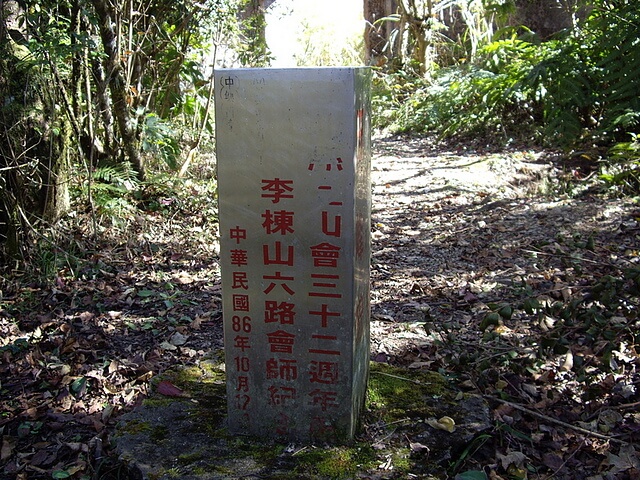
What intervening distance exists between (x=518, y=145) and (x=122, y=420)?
761 cm

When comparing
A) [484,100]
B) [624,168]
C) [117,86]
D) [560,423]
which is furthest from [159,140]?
[484,100]

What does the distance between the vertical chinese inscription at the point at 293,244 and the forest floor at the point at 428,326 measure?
34 centimetres

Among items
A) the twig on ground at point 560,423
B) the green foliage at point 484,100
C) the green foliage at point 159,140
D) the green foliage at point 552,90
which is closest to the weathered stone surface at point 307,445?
the twig on ground at point 560,423

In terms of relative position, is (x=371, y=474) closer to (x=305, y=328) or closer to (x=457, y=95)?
(x=305, y=328)

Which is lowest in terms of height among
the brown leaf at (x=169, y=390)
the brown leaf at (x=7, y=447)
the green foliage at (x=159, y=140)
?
the brown leaf at (x=7, y=447)

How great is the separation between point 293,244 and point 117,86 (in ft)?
13.9

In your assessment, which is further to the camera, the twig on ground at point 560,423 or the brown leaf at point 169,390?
the brown leaf at point 169,390

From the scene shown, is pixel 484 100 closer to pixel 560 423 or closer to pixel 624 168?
pixel 624 168

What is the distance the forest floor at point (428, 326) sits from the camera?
288 cm

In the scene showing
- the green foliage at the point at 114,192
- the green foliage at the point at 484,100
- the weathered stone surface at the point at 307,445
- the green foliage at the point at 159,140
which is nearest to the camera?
the weathered stone surface at the point at 307,445

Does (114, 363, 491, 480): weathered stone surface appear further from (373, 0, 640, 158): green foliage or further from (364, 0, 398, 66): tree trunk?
(364, 0, 398, 66): tree trunk

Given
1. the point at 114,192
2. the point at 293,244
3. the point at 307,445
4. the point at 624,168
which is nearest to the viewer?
the point at 293,244

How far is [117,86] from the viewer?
6.01 m

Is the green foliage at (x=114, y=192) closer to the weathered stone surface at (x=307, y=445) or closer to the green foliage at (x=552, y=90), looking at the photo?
the weathered stone surface at (x=307, y=445)
